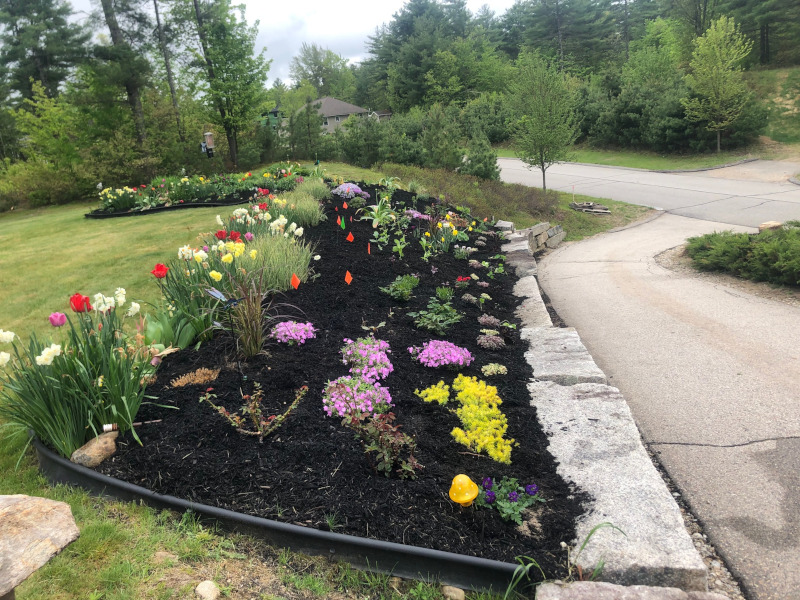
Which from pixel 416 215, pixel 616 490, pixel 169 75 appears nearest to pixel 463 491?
pixel 616 490

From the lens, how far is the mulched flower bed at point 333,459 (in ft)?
7.19

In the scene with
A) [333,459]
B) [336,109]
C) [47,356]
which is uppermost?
[336,109]

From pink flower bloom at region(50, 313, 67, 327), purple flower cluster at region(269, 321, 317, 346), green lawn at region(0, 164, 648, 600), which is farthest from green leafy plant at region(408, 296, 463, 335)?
pink flower bloom at region(50, 313, 67, 327)

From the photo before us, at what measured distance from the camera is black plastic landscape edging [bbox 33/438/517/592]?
1.99 metres

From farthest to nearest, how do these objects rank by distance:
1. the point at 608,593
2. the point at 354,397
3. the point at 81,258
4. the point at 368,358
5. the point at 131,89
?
the point at 131,89, the point at 81,258, the point at 368,358, the point at 354,397, the point at 608,593

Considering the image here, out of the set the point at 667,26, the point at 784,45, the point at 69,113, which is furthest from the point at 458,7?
the point at 69,113

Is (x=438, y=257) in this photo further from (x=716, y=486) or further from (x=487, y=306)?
(x=716, y=486)

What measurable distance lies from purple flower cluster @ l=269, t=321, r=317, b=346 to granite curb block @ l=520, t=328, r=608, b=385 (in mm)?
1757

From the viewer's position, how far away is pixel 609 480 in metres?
2.49

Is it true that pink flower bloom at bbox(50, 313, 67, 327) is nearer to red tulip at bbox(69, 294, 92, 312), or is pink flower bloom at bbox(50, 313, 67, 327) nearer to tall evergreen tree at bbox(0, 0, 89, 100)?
red tulip at bbox(69, 294, 92, 312)

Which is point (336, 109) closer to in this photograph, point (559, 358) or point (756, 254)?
point (756, 254)

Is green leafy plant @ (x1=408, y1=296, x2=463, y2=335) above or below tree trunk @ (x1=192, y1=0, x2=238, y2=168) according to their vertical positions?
below

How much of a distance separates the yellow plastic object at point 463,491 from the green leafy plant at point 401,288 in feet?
8.64

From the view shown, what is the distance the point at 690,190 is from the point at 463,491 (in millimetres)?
16525
